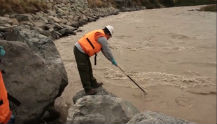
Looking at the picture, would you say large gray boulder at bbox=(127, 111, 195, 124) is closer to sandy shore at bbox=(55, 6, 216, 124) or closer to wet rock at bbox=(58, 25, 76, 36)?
sandy shore at bbox=(55, 6, 216, 124)

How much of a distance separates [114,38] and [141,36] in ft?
5.01

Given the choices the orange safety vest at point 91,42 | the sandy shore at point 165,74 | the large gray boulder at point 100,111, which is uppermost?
the orange safety vest at point 91,42

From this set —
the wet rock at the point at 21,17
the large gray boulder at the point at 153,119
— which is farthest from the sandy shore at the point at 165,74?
the wet rock at the point at 21,17

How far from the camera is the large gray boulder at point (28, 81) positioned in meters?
5.20

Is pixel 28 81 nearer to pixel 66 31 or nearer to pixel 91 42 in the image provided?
pixel 91 42

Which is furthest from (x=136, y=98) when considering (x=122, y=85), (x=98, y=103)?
(x=98, y=103)

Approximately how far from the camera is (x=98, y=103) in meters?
4.65

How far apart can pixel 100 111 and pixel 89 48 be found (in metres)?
1.94

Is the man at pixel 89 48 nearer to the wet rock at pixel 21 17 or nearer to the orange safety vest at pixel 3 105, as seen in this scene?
the orange safety vest at pixel 3 105

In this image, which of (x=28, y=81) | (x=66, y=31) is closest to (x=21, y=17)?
(x=66, y=31)

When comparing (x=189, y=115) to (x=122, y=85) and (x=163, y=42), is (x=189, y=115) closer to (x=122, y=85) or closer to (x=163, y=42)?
(x=122, y=85)

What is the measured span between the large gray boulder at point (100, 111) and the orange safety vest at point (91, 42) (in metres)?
1.62

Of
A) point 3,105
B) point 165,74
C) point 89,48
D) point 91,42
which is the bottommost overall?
point 165,74

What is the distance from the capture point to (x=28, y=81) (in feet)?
17.6
